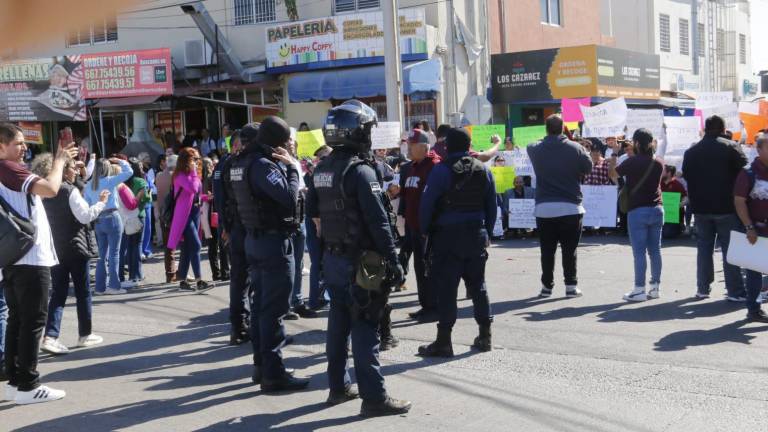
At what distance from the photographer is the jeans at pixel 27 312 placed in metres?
5.93

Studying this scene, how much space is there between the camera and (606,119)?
50.2 feet

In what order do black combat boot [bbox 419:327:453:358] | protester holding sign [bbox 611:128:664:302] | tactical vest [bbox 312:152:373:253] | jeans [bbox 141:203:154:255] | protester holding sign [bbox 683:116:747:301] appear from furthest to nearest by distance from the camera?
jeans [bbox 141:203:154:255]
protester holding sign [bbox 611:128:664:302]
protester holding sign [bbox 683:116:747:301]
black combat boot [bbox 419:327:453:358]
tactical vest [bbox 312:152:373:253]

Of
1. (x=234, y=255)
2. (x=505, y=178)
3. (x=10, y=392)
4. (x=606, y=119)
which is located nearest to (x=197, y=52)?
(x=505, y=178)

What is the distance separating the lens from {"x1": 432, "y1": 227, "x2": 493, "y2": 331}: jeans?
6.86 meters

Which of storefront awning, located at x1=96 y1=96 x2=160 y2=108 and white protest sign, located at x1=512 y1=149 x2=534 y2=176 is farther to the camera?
storefront awning, located at x1=96 y1=96 x2=160 y2=108

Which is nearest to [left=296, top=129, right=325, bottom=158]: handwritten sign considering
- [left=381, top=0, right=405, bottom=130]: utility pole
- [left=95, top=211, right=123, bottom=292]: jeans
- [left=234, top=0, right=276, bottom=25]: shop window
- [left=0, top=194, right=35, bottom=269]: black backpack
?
[left=381, top=0, right=405, bottom=130]: utility pole

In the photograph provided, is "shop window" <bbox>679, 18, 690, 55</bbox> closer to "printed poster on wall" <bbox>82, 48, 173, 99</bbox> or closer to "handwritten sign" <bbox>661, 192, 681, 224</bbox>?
"printed poster on wall" <bbox>82, 48, 173, 99</bbox>

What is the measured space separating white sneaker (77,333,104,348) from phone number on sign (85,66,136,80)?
1494cm

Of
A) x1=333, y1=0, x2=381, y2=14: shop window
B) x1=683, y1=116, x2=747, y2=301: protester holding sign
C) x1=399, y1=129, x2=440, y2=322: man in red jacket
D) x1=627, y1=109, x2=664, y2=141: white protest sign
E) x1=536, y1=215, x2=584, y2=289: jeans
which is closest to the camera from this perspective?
x1=399, y1=129, x2=440, y2=322: man in red jacket

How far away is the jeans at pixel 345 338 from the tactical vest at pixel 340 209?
125mm

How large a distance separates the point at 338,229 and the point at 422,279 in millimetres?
3279

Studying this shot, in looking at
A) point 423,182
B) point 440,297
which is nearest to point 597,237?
point 423,182

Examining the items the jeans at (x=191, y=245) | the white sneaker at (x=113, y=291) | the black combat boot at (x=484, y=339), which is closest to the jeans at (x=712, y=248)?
the black combat boot at (x=484, y=339)

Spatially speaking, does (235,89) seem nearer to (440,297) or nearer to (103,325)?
(103,325)
